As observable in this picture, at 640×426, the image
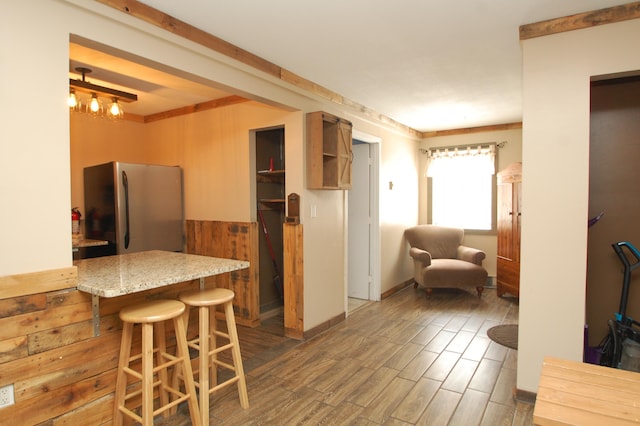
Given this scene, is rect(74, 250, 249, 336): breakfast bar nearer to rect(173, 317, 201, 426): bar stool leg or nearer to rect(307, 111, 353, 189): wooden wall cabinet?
rect(173, 317, 201, 426): bar stool leg

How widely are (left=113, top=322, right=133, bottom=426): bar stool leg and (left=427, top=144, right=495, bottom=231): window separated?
5.00 m

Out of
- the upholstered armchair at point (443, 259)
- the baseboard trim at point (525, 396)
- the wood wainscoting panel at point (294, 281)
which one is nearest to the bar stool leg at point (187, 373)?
the wood wainscoting panel at point (294, 281)

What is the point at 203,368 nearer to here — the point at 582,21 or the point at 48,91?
the point at 48,91

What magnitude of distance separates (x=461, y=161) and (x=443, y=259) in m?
1.57

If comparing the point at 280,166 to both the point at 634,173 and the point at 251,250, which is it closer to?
the point at 251,250

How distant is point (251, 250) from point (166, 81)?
5.86 feet

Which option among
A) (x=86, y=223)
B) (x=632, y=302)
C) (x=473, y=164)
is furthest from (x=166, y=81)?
(x=473, y=164)

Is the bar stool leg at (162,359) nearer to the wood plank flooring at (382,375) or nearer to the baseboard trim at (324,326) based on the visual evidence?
the wood plank flooring at (382,375)

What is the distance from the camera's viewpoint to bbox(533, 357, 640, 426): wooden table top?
1.21 metres

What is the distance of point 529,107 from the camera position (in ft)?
7.70

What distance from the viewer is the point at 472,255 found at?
5.05 meters

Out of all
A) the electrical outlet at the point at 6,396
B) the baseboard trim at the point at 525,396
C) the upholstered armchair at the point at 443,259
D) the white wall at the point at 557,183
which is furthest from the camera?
the upholstered armchair at the point at 443,259

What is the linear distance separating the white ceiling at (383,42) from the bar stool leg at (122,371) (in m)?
1.81

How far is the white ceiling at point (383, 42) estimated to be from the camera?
2.13 m
